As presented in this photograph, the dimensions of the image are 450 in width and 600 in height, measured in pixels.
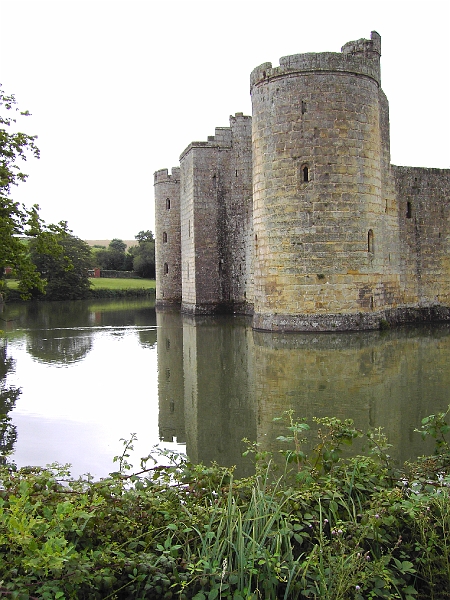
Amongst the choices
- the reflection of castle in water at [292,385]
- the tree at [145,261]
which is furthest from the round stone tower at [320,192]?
the tree at [145,261]

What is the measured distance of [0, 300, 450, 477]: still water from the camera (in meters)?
6.56

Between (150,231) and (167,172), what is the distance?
39.1 meters

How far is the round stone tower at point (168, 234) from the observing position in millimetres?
29547

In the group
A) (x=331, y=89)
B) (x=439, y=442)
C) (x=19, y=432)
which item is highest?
(x=331, y=89)

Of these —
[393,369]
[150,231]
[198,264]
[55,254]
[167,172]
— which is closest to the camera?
[55,254]

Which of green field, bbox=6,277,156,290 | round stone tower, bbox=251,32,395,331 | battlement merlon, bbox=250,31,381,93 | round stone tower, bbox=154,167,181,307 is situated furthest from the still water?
green field, bbox=6,277,156,290

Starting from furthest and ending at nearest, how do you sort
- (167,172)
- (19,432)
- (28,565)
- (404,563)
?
1. (167,172)
2. (19,432)
3. (404,563)
4. (28,565)

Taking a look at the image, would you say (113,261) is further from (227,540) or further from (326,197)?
(227,540)

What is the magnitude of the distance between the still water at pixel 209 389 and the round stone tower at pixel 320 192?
94cm

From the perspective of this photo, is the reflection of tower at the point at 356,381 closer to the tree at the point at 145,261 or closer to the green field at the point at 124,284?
the green field at the point at 124,284

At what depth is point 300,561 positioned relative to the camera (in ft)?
10.9

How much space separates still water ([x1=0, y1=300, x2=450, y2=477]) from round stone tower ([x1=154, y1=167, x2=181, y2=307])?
45.5 feet

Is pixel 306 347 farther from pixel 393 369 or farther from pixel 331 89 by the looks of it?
pixel 331 89

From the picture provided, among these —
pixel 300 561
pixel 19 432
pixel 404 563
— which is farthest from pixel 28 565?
pixel 19 432
